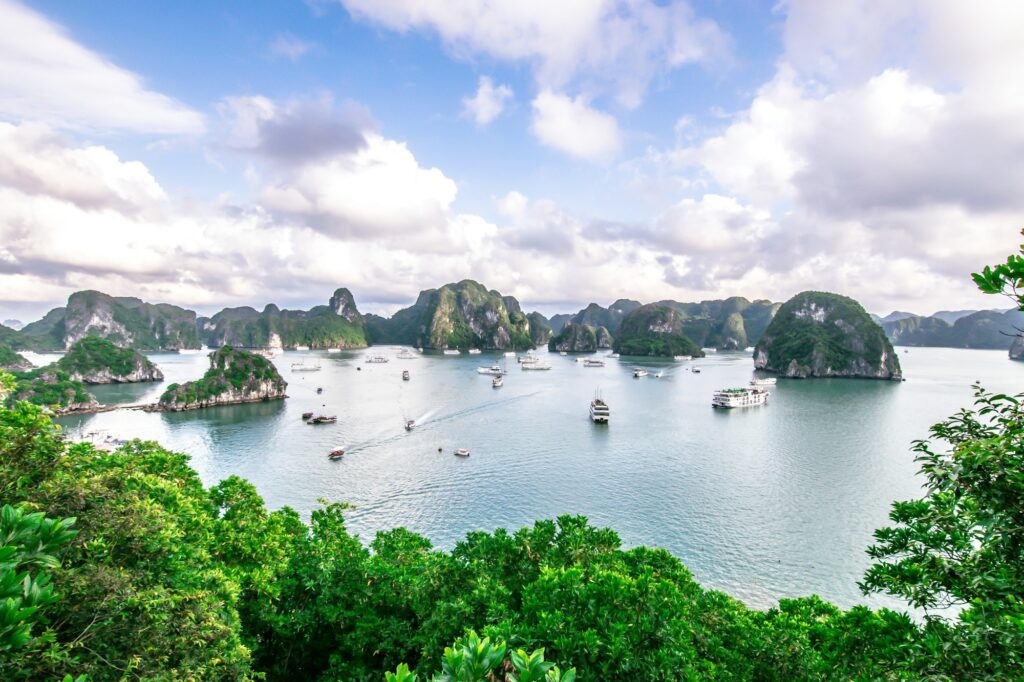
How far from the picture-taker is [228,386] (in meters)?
97.8

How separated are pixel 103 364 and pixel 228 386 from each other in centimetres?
6085

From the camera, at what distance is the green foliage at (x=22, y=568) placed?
4.03 metres

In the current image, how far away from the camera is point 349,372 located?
516 ft

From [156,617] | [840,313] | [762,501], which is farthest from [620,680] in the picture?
[840,313]

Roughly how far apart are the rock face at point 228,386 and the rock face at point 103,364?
51.7 metres

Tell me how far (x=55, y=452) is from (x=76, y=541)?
3984 mm

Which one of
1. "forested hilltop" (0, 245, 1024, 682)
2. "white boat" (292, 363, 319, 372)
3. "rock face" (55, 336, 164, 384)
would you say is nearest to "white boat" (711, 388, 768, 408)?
"forested hilltop" (0, 245, 1024, 682)

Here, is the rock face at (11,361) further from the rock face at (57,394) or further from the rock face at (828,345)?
the rock face at (828,345)

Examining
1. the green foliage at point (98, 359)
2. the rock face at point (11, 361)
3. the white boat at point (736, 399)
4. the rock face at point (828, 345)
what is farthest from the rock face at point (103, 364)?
the rock face at point (828, 345)

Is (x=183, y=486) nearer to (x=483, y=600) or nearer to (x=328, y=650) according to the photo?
(x=328, y=650)

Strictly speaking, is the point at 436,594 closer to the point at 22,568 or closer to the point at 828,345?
the point at 22,568

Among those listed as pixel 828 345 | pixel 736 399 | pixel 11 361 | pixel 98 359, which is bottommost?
pixel 736 399

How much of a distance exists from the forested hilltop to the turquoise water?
17.2m

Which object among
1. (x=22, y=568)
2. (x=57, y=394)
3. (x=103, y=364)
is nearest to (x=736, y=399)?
(x=22, y=568)
